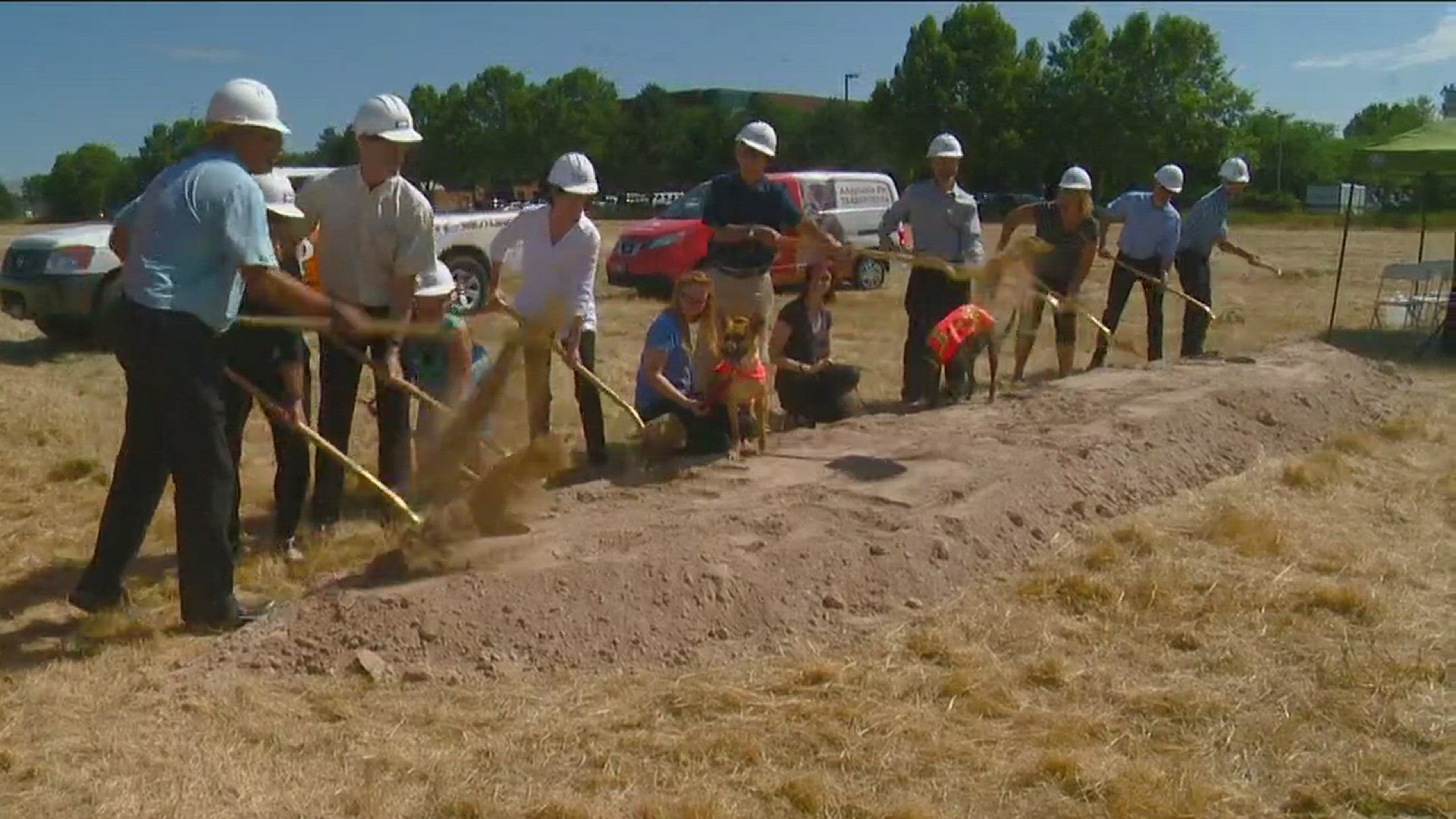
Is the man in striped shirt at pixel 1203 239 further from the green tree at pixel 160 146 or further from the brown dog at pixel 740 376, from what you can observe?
the green tree at pixel 160 146

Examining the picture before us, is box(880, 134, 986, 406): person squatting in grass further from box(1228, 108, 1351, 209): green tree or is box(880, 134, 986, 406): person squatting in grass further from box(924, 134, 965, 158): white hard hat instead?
box(1228, 108, 1351, 209): green tree

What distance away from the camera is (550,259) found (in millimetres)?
6855

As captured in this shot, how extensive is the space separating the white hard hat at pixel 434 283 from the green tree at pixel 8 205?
2179 inches

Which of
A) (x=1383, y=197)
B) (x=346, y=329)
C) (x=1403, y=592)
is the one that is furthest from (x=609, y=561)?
(x=1383, y=197)

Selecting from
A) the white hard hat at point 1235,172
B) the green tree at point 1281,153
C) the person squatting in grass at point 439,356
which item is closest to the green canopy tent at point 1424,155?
the white hard hat at point 1235,172

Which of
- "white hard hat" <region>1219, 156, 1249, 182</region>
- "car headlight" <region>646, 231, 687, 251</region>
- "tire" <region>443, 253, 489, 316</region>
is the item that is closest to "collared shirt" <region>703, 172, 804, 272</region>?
"white hard hat" <region>1219, 156, 1249, 182</region>

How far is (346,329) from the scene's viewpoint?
5.13 metres

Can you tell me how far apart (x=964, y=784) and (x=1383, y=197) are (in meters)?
45.4

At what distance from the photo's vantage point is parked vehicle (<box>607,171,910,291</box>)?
16906 millimetres

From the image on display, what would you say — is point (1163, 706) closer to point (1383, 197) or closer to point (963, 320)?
point (963, 320)

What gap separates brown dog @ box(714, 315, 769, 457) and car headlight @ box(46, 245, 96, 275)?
676 cm

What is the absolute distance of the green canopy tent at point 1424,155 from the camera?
43.1 ft

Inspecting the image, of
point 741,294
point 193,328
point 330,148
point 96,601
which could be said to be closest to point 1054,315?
point 741,294

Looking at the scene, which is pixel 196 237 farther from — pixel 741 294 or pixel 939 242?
pixel 939 242
